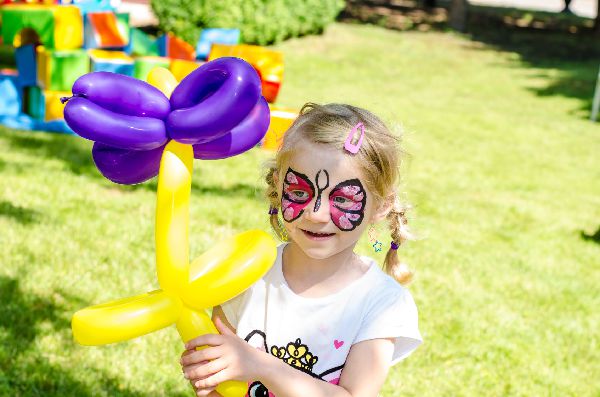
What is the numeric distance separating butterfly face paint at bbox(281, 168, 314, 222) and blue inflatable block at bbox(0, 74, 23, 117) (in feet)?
19.9

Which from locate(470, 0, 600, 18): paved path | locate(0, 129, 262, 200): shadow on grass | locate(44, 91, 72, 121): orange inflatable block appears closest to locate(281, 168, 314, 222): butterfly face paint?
locate(0, 129, 262, 200): shadow on grass

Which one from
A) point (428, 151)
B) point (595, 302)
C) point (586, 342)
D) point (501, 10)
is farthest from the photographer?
point (501, 10)

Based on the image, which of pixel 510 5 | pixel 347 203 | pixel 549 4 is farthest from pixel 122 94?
pixel 549 4

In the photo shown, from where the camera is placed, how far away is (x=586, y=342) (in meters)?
4.24

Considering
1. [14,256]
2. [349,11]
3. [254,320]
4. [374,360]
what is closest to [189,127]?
[254,320]

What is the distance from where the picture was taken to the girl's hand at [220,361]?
1723 millimetres

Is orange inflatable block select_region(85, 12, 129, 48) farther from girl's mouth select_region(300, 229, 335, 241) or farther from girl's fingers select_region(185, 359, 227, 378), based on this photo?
girl's fingers select_region(185, 359, 227, 378)

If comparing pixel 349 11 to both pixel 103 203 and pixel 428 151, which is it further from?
pixel 103 203

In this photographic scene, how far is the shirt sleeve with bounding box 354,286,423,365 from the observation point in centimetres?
192

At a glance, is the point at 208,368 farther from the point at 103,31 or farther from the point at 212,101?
the point at 103,31

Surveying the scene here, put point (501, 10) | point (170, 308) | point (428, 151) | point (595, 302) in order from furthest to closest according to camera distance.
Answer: point (501, 10) < point (428, 151) < point (595, 302) < point (170, 308)

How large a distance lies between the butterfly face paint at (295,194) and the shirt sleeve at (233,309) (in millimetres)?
272

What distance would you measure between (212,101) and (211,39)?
20.9 ft

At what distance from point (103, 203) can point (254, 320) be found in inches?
141
